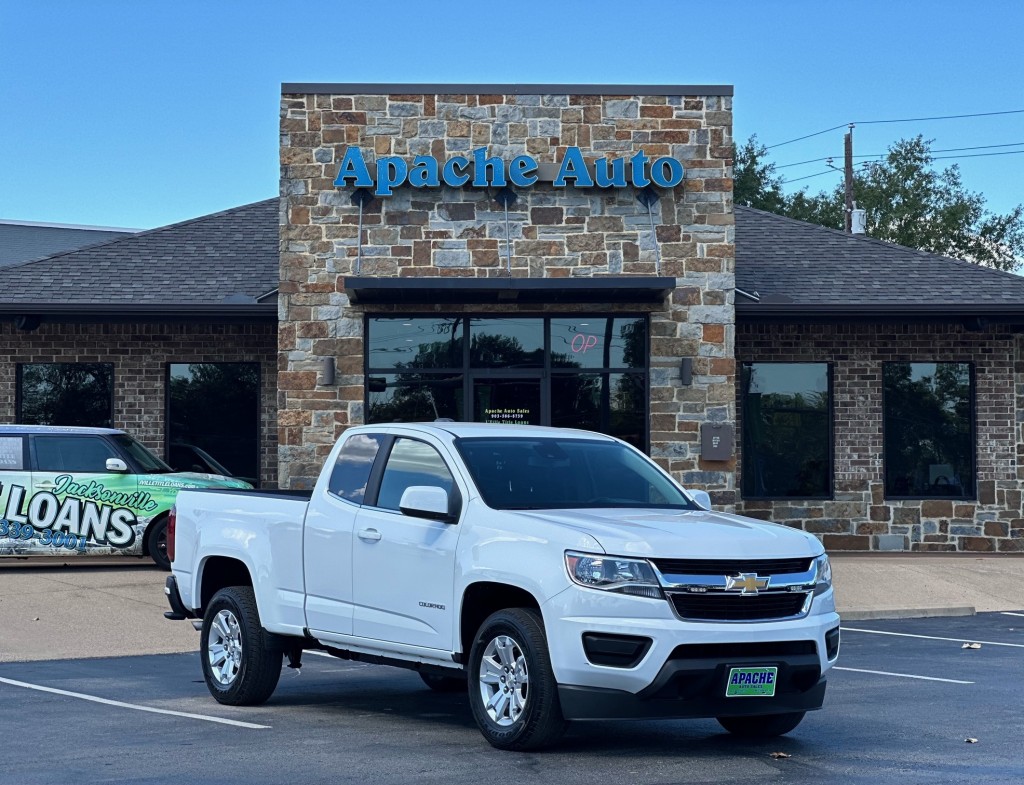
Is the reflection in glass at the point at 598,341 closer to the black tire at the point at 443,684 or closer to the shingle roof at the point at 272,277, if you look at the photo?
the shingle roof at the point at 272,277

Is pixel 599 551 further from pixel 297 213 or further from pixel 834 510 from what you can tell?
pixel 834 510

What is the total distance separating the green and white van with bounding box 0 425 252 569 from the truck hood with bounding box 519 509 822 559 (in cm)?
1045

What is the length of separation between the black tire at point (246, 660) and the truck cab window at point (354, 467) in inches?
40.8

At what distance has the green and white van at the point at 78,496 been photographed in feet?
58.4

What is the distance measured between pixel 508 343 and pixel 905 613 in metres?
6.15

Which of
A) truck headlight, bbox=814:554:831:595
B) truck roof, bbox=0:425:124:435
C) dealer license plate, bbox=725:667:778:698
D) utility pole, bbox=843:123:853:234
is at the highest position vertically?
utility pole, bbox=843:123:853:234

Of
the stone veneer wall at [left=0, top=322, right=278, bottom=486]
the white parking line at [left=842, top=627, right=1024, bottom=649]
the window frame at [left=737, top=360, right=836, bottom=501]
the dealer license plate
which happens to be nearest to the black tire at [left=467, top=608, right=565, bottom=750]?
the dealer license plate

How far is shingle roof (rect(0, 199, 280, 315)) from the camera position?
20.4m

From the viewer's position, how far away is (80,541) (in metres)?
17.9

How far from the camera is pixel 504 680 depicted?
8.09 metres

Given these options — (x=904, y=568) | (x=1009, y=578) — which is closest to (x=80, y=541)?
(x=904, y=568)

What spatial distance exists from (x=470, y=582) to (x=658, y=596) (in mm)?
1116

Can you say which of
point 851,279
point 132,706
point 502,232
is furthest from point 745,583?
point 851,279

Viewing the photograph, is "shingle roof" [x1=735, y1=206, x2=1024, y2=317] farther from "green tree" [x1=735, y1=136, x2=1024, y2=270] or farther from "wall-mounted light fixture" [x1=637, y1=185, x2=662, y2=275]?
"green tree" [x1=735, y1=136, x2=1024, y2=270]
